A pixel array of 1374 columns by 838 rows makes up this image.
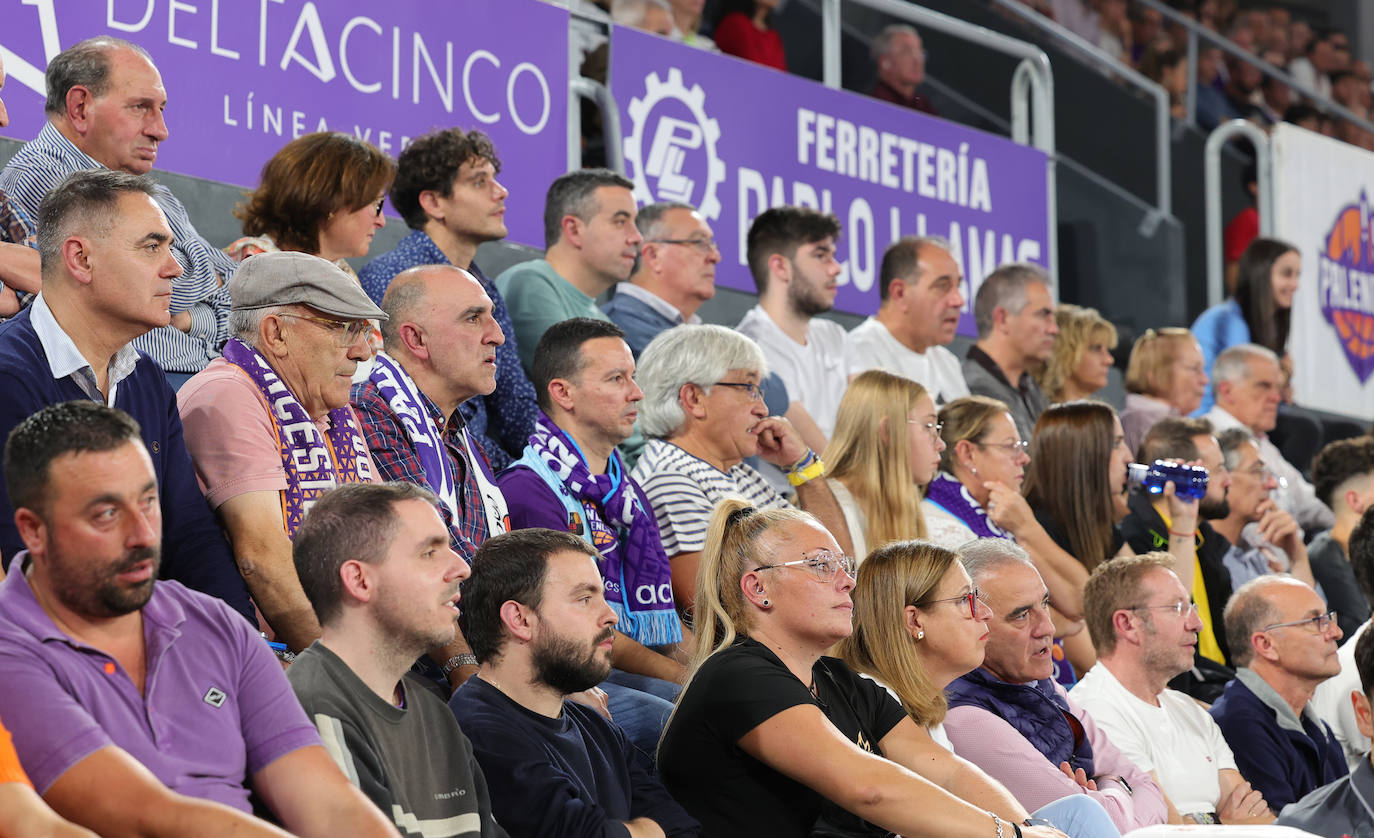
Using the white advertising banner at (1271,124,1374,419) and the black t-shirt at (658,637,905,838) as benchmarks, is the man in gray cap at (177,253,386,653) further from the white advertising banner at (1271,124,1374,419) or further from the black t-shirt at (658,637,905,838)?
the white advertising banner at (1271,124,1374,419)

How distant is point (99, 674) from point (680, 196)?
163 inches

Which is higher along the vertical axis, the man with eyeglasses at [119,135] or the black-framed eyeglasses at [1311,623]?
the man with eyeglasses at [119,135]

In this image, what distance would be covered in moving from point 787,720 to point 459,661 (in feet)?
2.17

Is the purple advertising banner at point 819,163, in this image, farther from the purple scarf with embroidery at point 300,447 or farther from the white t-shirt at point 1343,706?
the purple scarf with embroidery at point 300,447

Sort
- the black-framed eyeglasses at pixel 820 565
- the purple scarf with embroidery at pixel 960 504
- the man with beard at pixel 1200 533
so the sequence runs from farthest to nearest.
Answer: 1. the man with beard at pixel 1200 533
2. the purple scarf with embroidery at pixel 960 504
3. the black-framed eyeglasses at pixel 820 565

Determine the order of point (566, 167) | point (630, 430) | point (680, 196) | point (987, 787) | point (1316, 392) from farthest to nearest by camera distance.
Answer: point (1316, 392) < point (680, 196) < point (566, 167) < point (630, 430) < point (987, 787)

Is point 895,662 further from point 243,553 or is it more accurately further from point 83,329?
point 83,329

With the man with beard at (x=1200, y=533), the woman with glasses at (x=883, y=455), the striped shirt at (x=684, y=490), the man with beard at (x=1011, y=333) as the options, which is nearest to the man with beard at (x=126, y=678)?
the striped shirt at (x=684, y=490)

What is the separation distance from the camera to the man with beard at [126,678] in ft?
7.91

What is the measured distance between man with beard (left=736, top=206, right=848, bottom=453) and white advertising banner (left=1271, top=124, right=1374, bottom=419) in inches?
142

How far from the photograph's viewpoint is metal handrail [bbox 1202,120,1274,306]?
8.70m

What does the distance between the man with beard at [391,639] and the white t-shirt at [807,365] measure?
119 inches

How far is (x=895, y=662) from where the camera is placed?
4086 mm

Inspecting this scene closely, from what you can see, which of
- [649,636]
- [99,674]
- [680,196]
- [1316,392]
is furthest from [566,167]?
[1316,392]
